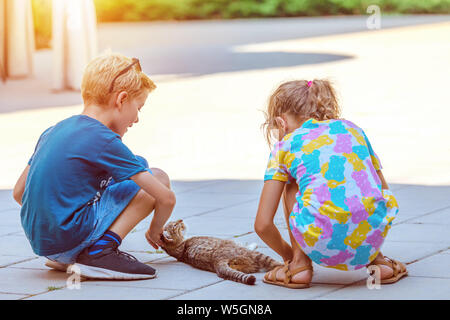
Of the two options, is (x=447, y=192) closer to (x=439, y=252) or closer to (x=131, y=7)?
(x=439, y=252)

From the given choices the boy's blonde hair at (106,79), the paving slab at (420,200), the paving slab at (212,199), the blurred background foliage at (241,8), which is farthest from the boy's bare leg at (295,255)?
the blurred background foliage at (241,8)

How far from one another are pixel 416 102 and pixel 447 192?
581 cm

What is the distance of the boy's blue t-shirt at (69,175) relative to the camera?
14.1 ft

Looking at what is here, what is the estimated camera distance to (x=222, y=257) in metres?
4.50

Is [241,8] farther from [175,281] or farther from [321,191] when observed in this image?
[321,191]

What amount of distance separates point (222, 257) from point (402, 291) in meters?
0.96

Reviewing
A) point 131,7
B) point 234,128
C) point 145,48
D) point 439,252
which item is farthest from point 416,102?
point 131,7

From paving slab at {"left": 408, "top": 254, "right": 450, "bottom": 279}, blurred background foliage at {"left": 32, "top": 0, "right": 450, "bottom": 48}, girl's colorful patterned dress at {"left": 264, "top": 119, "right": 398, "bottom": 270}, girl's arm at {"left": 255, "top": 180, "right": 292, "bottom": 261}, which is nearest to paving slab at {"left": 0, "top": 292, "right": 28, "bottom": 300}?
girl's arm at {"left": 255, "top": 180, "right": 292, "bottom": 261}

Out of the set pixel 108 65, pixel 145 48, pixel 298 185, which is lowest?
pixel 145 48

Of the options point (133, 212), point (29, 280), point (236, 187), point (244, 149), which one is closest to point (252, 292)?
point (133, 212)

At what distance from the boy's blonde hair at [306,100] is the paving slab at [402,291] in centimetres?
85

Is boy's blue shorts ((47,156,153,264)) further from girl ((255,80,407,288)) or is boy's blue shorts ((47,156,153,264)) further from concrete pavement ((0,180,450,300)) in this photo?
girl ((255,80,407,288))

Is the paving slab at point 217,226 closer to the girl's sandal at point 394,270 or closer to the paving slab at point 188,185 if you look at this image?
the paving slab at point 188,185
